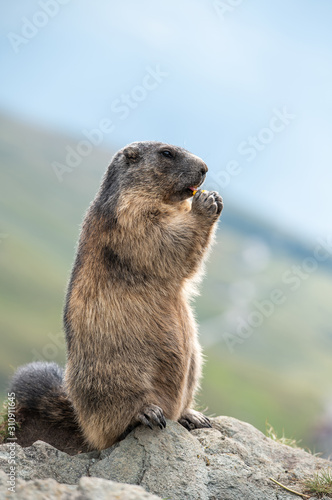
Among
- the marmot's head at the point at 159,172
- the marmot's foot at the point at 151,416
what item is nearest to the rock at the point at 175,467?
the marmot's foot at the point at 151,416

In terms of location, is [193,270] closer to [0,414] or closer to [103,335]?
[103,335]

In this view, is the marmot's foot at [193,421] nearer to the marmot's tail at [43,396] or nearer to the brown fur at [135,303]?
the brown fur at [135,303]

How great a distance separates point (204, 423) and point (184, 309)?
5.41 ft

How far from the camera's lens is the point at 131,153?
7.83 m

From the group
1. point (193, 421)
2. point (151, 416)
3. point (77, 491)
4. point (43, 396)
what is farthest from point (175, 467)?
point (43, 396)

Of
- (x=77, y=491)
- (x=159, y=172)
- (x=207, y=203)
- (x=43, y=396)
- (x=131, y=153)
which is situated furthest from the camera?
(x=43, y=396)

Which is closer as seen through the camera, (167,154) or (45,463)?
(45,463)

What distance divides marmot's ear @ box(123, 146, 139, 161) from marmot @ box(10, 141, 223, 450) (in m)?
0.02

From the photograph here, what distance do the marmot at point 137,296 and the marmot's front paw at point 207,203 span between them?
1 centimetres

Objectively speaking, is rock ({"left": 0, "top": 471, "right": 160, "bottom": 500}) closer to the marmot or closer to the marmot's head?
the marmot

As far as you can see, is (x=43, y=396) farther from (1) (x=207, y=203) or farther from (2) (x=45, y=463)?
(1) (x=207, y=203)

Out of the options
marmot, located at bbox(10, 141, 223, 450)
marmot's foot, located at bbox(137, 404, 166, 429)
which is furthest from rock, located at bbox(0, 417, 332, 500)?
marmot, located at bbox(10, 141, 223, 450)

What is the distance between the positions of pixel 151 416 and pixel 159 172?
126 inches

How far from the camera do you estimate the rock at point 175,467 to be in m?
6.28
